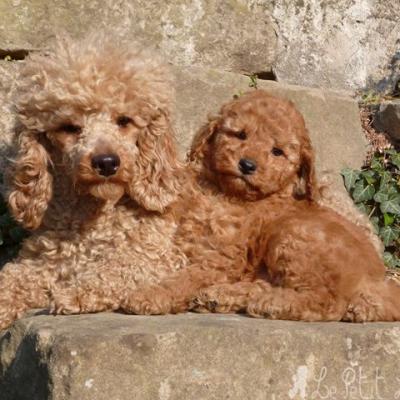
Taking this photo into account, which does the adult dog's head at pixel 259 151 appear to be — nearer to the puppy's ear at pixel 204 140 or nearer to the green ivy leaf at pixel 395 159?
the puppy's ear at pixel 204 140

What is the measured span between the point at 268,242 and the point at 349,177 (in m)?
2.20

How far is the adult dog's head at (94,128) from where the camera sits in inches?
174

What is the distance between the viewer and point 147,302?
14.6ft

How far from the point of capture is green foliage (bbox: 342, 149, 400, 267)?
262 inches

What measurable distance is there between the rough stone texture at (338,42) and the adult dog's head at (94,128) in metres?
2.78

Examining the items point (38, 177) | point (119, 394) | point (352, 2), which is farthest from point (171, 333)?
point (352, 2)

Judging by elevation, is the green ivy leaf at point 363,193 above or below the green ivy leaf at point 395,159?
below

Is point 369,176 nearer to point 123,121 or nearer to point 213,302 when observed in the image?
point 213,302

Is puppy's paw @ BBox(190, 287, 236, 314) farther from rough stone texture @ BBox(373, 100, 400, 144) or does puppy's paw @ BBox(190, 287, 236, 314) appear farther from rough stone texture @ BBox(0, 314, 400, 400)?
rough stone texture @ BBox(373, 100, 400, 144)

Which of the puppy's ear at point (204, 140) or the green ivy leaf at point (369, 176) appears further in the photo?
the green ivy leaf at point (369, 176)

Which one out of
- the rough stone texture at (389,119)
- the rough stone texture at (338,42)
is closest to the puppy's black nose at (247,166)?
the rough stone texture at (389,119)

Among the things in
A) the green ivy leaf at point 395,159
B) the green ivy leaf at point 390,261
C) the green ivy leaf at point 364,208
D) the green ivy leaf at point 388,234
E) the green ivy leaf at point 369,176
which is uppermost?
the green ivy leaf at point 395,159

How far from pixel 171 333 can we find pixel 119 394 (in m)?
0.37

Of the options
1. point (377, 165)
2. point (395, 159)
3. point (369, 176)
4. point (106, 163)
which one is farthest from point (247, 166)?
point (395, 159)
